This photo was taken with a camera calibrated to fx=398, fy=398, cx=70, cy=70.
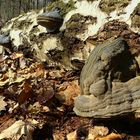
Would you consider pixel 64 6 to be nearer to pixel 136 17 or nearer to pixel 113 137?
pixel 136 17

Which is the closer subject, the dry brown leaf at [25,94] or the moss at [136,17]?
the moss at [136,17]

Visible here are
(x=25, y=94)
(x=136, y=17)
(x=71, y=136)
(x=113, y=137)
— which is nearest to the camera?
(x=113, y=137)

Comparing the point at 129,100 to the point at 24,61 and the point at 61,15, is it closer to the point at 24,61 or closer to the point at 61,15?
the point at 61,15

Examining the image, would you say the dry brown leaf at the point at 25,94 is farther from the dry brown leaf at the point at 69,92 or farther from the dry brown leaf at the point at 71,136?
the dry brown leaf at the point at 71,136

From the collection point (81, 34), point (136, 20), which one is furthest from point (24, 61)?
point (136, 20)

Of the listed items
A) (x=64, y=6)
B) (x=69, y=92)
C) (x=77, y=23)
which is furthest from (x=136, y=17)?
(x=64, y=6)

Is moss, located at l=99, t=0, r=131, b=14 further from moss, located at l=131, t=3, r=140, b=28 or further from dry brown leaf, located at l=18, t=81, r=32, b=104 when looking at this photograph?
dry brown leaf, located at l=18, t=81, r=32, b=104

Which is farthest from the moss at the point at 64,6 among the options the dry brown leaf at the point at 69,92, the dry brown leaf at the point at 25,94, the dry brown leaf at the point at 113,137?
the dry brown leaf at the point at 113,137
